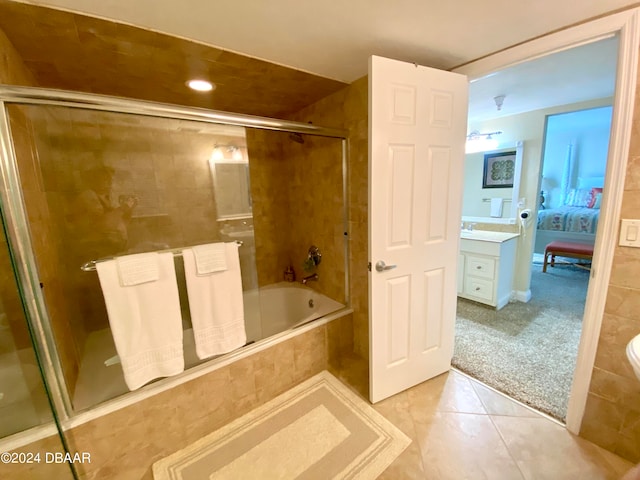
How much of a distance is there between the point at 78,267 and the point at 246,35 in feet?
6.14

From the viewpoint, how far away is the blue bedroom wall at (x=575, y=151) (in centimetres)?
470

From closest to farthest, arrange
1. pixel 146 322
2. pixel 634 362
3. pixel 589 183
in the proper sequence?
pixel 634 362, pixel 146 322, pixel 589 183

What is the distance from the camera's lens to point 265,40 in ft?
4.33

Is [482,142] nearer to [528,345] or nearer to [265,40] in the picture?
[528,345]

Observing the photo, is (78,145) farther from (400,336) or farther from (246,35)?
(400,336)

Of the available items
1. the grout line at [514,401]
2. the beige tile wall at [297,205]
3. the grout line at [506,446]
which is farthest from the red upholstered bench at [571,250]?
the beige tile wall at [297,205]

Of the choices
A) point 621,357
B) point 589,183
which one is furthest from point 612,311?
point 589,183

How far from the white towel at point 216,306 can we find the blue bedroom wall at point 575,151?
225 inches

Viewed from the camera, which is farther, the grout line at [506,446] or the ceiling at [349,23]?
the grout line at [506,446]

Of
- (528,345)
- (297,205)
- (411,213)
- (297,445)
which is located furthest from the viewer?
(297,205)

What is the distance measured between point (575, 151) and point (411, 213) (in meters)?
5.68

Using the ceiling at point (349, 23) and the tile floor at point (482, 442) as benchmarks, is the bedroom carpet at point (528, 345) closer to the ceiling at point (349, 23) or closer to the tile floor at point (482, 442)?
the tile floor at point (482, 442)

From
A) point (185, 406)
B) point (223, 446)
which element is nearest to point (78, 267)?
point (185, 406)

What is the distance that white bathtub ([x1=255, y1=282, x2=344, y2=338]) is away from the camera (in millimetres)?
2332
